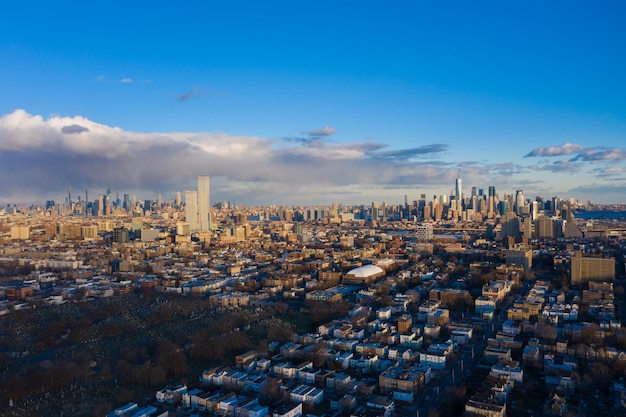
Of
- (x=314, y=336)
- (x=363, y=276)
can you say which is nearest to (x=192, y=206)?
(x=363, y=276)

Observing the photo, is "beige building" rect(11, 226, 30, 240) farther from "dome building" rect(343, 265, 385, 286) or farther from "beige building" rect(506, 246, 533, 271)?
"beige building" rect(506, 246, 533, 271)

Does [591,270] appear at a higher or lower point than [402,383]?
higher

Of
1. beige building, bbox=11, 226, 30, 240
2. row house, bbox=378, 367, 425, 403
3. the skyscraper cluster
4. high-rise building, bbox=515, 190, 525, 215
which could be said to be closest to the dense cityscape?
row house, bbox=378, 367, 425, 403

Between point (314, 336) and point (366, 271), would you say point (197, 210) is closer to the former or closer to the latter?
point (366, 271)

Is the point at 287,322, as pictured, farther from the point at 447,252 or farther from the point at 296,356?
the point at 447,252

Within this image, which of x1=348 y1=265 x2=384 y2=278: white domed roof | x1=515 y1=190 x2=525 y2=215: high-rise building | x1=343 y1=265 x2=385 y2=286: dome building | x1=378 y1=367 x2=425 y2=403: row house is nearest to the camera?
x1=378 y1=367 x2=425 y2=403: row house

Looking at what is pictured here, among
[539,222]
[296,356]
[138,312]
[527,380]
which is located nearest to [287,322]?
[296,356]

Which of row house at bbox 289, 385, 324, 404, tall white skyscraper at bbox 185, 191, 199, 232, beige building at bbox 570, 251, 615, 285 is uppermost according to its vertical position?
tall white skyscraper at bbox 185, 191, 199, 232

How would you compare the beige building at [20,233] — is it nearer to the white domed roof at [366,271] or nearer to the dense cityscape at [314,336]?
the dense cityscape at [314,336]

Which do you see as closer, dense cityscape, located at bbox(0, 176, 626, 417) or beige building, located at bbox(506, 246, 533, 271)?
dense cityscape, located at bbox(0, 176, 626, 417)

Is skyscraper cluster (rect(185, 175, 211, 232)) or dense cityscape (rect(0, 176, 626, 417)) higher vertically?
skyscraper cluster (rect(185, 175, 211, 232))
